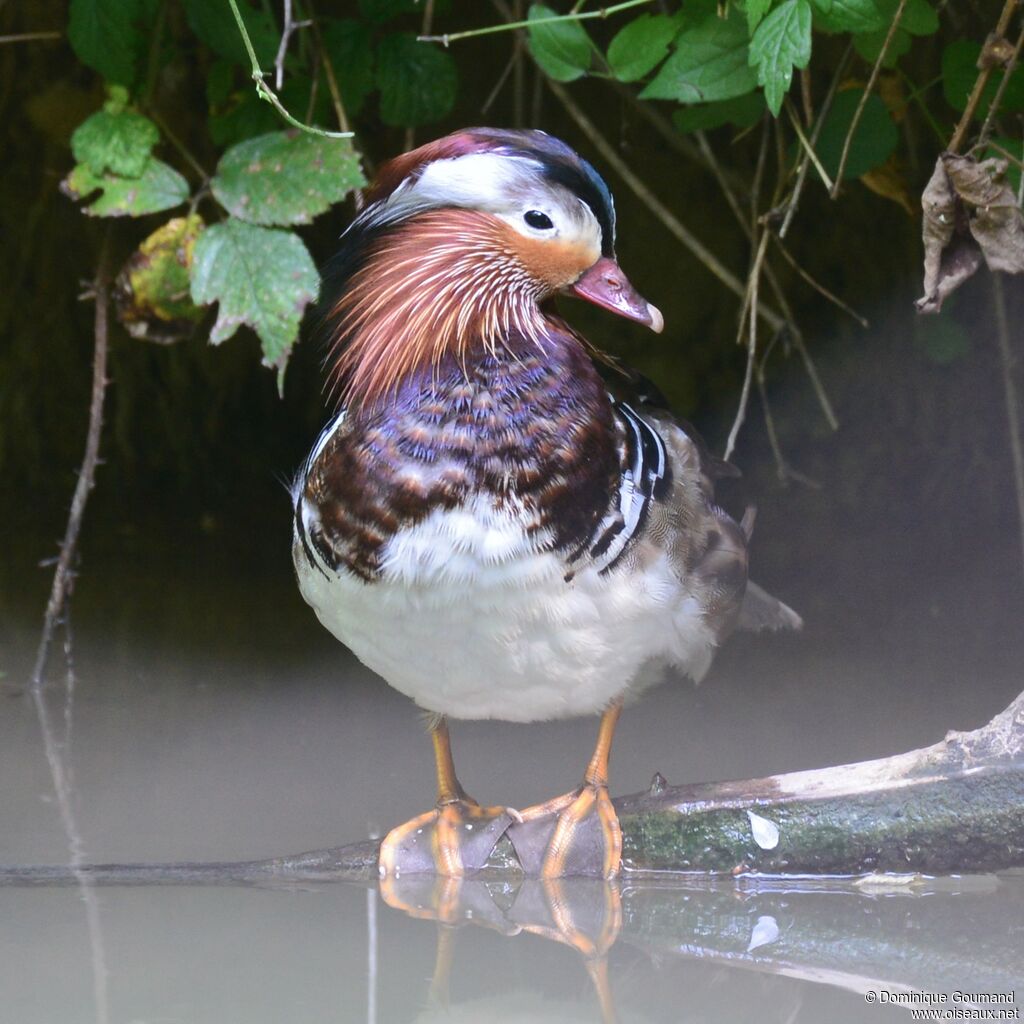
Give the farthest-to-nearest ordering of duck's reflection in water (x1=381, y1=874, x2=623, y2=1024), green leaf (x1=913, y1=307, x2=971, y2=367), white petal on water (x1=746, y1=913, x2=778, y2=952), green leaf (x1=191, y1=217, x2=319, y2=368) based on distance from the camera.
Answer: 1. green leaf (x1=913, y1=307, x2=971, y2=367)
2. green leaf (x1=191, y1=217, x2=319, y2=368)
3. white petal on water (x1=746, y1=913, x2=778, y2=952)
4. duck's reflection in water (x1=381, y1=874, x2=623, y2=1024)

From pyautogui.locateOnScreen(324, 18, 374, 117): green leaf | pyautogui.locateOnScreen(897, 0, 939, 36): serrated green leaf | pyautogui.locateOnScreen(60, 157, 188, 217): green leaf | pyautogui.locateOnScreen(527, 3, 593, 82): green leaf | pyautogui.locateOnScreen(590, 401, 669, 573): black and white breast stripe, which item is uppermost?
pyautogui.locateOnScreen(897, 0, 939, 36): serrated green leaf

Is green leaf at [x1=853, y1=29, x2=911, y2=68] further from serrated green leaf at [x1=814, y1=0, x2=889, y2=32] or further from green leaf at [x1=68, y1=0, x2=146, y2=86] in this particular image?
green leaf at [x1=68, y1=0, x2=146, y2=86]

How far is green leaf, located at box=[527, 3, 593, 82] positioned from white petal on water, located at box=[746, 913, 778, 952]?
1124 millimetres

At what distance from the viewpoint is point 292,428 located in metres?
3.64

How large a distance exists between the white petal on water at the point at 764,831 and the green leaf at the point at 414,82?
1.22 meters

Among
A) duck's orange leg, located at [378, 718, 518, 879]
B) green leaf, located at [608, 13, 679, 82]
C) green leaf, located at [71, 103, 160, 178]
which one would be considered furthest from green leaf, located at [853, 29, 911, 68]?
duck's orange leg, located at [378, 718, 518, 879]

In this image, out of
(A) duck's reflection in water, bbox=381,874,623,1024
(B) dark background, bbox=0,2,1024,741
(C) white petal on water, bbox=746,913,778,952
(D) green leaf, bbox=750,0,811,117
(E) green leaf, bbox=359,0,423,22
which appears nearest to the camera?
(A) duck's reflection in water, bbox=381,874,623,1024

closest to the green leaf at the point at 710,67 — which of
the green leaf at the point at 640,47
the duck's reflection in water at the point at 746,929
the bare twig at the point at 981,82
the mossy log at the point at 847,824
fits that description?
the green leaf at the point at 640,47

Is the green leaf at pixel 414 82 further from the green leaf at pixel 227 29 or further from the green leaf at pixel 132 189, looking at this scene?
the green leaf at pixel 132 189

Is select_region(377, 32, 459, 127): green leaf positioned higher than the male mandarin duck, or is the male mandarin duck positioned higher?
select_region(377, 32, 459, 127): green leaf

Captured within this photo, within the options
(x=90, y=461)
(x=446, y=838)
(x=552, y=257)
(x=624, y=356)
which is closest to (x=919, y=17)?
(x=552, y=257)

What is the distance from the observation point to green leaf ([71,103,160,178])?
201 centimetres

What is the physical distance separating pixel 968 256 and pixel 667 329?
5.85 feet

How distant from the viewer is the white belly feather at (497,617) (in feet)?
4.85
